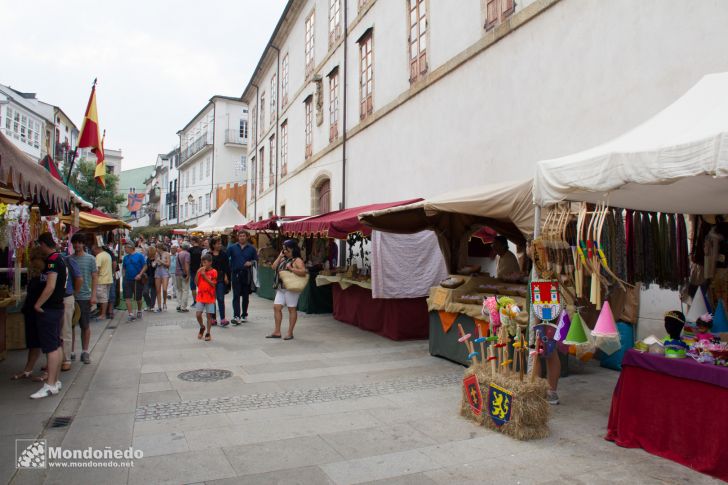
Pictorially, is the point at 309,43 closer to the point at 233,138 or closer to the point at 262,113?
the point at 262,113

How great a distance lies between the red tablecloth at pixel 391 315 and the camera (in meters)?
9.20

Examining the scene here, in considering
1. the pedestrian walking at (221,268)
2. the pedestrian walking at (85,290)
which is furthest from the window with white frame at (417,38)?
the pedestrian walking at (85,290)

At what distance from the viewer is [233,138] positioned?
1703 inches

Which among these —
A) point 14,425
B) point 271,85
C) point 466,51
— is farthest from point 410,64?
point 271,85

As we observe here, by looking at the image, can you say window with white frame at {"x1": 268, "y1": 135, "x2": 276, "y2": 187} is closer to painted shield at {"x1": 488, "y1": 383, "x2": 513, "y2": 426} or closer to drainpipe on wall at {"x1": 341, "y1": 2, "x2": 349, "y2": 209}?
drainpipe on wall at {"x1": 341, "y1": 2, "x2": 349, "y2": 209}

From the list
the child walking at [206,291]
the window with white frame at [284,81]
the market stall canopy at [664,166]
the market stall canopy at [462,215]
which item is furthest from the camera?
the window with white frame at [284,81]

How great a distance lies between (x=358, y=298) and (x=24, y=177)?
686 cm

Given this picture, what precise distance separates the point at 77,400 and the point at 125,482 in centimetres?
238

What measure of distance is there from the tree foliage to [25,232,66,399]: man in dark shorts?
31.0 meters

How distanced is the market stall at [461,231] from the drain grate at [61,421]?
14.9 feet

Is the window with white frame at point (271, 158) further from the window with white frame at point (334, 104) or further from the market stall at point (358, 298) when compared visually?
the market stall at point (358, 298)

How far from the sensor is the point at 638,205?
5.24 metres

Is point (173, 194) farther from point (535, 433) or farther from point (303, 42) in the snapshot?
point (535, 433)

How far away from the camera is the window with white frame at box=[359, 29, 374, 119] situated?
14.6 metres
